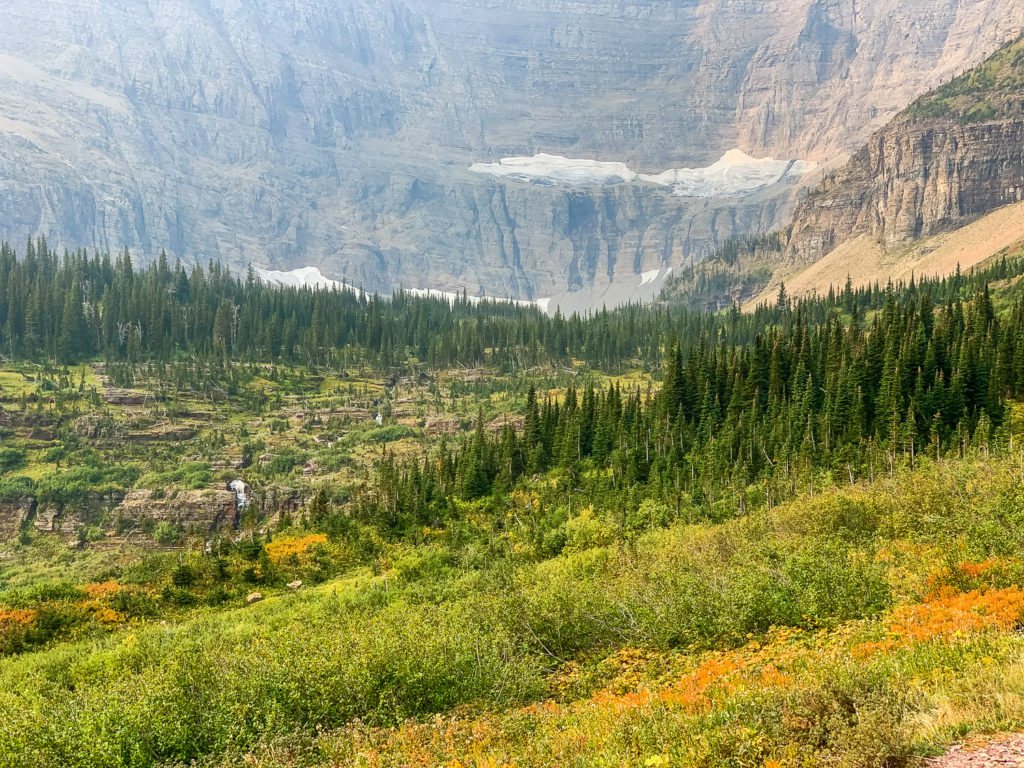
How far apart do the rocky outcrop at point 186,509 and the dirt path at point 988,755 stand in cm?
14268

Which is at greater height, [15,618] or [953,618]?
[953,618]

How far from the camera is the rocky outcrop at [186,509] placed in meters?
144

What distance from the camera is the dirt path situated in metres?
15.7

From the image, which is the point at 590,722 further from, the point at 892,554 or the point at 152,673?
the point at 892,554

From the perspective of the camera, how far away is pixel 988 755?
634 inches

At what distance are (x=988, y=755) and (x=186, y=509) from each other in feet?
493

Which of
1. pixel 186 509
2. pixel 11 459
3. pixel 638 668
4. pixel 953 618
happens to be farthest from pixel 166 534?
pixel 953 618

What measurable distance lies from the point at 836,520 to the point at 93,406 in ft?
588

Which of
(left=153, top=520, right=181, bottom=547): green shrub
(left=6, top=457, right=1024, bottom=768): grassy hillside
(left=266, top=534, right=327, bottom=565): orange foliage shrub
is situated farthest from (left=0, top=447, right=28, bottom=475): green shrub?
(left=6, top=457, right=1024, bottom=768): grassy hillside

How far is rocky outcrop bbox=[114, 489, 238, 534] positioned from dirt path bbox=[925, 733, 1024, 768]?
143m

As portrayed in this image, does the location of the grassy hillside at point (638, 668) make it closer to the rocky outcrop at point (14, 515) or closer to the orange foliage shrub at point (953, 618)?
the orange foliage shrub at point (953, 618)

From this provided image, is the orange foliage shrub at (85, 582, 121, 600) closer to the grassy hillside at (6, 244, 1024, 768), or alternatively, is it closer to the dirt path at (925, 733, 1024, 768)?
the grassy hillside at (6, 244, 1024, 768)

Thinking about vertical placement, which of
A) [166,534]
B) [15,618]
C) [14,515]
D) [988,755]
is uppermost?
[988,755]

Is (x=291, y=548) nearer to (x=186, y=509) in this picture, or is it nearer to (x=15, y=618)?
(x=15, y=618)
